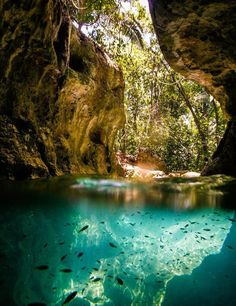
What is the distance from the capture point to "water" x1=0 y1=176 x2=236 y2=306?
353cm

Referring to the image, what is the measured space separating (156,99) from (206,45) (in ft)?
40.1

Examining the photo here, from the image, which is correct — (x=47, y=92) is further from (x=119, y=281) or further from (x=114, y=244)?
(x=119, y=281)

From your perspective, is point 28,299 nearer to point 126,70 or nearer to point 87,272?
point 87,272

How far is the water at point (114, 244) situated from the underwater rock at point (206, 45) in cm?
446

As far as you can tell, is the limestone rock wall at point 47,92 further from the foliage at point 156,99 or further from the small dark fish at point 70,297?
the small dark fish at point 70,297

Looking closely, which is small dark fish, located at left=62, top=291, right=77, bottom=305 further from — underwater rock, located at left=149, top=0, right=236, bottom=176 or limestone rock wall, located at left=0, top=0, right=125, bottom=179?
underwater rock, located at left=149, top=0, right=236, bottom=176

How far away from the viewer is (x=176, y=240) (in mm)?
5664

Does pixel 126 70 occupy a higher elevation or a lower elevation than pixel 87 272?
higher

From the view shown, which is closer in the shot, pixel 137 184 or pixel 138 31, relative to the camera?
pixel 137 184

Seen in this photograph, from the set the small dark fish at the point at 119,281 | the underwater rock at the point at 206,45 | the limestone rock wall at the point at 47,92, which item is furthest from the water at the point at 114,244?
the underwater rock at the point at 206,45

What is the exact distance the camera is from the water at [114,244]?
139 inches

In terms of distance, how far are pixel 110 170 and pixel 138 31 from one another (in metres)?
8.66

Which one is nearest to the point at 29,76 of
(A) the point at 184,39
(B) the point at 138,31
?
(A) the point at 184,39

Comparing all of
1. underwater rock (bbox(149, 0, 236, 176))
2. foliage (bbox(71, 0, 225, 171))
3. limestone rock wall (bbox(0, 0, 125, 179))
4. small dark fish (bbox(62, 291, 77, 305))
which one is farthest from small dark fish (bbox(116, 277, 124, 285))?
foliage (bbox(71, 0, 225, 171))
